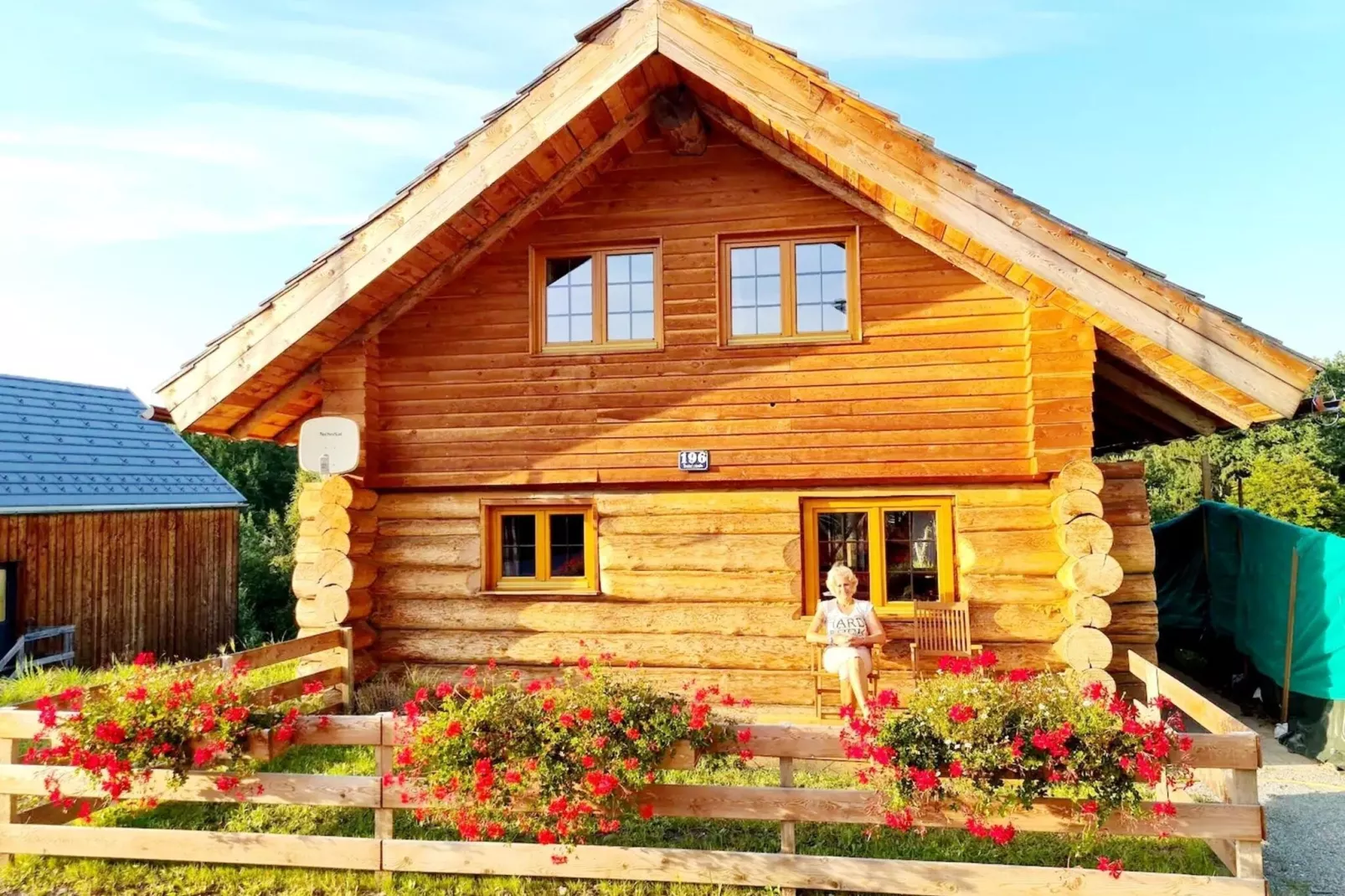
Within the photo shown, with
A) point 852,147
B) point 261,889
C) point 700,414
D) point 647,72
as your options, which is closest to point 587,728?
point 261,889

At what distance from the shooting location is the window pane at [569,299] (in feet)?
26.7

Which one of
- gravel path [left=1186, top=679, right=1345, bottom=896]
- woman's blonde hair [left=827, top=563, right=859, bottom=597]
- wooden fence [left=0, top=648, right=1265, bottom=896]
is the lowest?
gravel path [left=1186, top=679, right=1345, bottom=896]

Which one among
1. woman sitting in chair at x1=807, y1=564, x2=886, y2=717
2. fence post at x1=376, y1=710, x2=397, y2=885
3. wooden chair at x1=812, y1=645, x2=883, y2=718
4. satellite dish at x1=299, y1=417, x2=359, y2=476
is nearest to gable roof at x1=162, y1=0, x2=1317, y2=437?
satellite dish at x1=299, y1=417, x2=359, y2=476

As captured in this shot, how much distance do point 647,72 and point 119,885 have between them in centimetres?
741

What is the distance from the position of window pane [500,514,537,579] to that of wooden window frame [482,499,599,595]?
28mm

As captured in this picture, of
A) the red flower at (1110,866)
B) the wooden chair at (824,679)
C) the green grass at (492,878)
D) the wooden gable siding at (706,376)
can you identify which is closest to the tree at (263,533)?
the wooden gable siding at (706,376)

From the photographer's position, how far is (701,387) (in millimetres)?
7734

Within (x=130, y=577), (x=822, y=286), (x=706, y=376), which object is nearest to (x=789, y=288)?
Answer: (x=822, y=286)

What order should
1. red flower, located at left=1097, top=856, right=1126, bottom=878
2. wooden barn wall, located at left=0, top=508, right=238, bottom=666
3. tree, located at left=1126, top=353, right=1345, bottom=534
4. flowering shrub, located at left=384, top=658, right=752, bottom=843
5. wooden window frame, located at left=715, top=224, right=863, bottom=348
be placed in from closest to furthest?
1. red flower, located at left=1097, top=856, right=1126, bottom=878
2. flowering shrub, located at left=384, top=658, right=752, bottom=843
3. wooden window frame, located at left=715, top=224, right=863, bottom=348
4. wooden barn wall, located at left=0, top=508, right=238, bottom=666
5. tree, located at left=1126, top=353, right=1345, bottom=534

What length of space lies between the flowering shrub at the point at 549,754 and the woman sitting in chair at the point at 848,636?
1.91 meters

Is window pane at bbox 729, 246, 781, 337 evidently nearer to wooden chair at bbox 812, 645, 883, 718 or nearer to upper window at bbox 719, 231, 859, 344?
upper window at bbox 719, 231, 859, 344

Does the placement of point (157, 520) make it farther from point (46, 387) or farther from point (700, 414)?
point (700, 414)

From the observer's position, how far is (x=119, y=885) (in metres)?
4.92

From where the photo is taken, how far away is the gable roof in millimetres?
6273
